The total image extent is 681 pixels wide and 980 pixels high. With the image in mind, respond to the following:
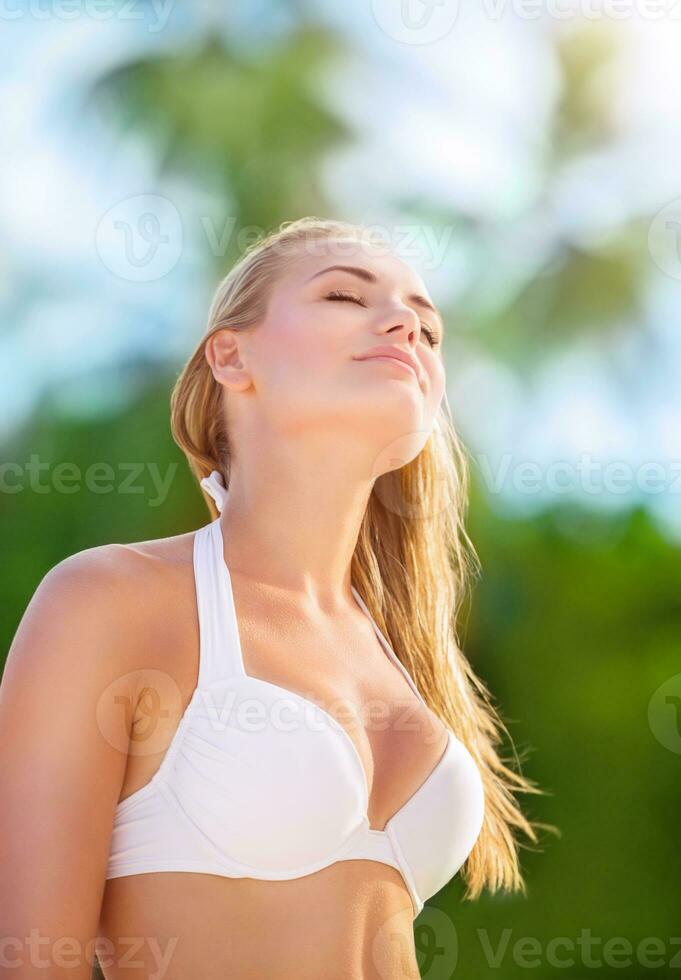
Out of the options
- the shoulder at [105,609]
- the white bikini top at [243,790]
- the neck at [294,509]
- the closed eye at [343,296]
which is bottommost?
the white bikini top at [243,790]

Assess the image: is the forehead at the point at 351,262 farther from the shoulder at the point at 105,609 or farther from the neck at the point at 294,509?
the shoulder at the point at 105,609

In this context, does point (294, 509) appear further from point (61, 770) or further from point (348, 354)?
point (61, 770)

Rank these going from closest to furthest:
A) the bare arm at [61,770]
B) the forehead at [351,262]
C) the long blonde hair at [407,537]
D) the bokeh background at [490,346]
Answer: the bare arm at [61,770]
the forehead at [351,262]
the long blonde hair at [407,537]
the bokeh background at [490,346]

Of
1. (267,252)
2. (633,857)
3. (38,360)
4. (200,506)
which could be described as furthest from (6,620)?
(267,252)

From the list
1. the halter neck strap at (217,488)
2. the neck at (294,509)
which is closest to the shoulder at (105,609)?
the neck at (294,509)

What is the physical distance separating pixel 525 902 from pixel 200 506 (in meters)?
2.85

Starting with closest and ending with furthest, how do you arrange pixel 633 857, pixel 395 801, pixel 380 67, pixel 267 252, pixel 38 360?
1. pixel 395 801
2. pixel 267 252
3. pixel 633 857
4. pixel 38 360
5. pixel 380 67

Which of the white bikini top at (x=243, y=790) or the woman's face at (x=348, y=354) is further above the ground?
the woman's face at (x=348, y=354)

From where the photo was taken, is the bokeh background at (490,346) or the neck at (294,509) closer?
the neck at (294,509)

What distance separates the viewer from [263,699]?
1597mm

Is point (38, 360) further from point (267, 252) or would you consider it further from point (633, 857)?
point (267, 252)

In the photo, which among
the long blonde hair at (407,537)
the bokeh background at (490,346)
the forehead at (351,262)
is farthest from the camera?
the bokeh background at (490,346)

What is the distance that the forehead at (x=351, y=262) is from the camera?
6.55 ft

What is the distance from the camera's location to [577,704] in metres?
5.75
